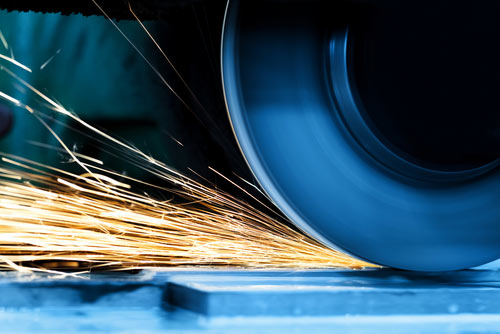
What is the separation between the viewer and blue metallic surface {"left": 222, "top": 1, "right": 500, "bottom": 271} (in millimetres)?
1114

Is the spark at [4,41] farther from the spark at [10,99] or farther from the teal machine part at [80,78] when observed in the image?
the spark at [10,99]

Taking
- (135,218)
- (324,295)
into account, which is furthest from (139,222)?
(324,295)

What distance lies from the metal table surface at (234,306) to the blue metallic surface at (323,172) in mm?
125

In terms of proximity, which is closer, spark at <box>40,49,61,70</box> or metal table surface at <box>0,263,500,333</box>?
metal table surface at <box>0,263,500,333</box>

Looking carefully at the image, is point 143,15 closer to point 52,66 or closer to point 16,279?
point 52,66

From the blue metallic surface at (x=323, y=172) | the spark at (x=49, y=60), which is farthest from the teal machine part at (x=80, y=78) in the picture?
the blue metallic surface at (x=323, y=172)

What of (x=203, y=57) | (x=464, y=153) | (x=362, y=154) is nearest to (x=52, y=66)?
(x=203, y=57)

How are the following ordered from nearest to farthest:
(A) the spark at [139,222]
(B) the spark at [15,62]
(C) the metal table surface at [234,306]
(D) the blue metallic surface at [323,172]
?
(C) the metal table surface at [234,306]
(D) the blue metallic surface at [323,172]
(A) the spark at [139,222]
(B) the spark at [15,62]

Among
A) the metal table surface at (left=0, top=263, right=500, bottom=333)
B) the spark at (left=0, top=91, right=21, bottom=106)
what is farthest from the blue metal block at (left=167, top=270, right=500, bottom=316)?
the spark at (left=0, top=91, right=21, bottom=106)

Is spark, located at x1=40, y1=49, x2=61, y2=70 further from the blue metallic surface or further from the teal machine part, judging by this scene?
the blue metallic surface

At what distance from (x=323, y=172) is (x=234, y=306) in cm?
34

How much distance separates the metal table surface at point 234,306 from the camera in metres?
0.91

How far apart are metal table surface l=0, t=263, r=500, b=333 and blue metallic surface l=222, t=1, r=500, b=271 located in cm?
12

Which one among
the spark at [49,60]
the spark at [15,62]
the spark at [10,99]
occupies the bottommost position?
the spark at [10,99]
